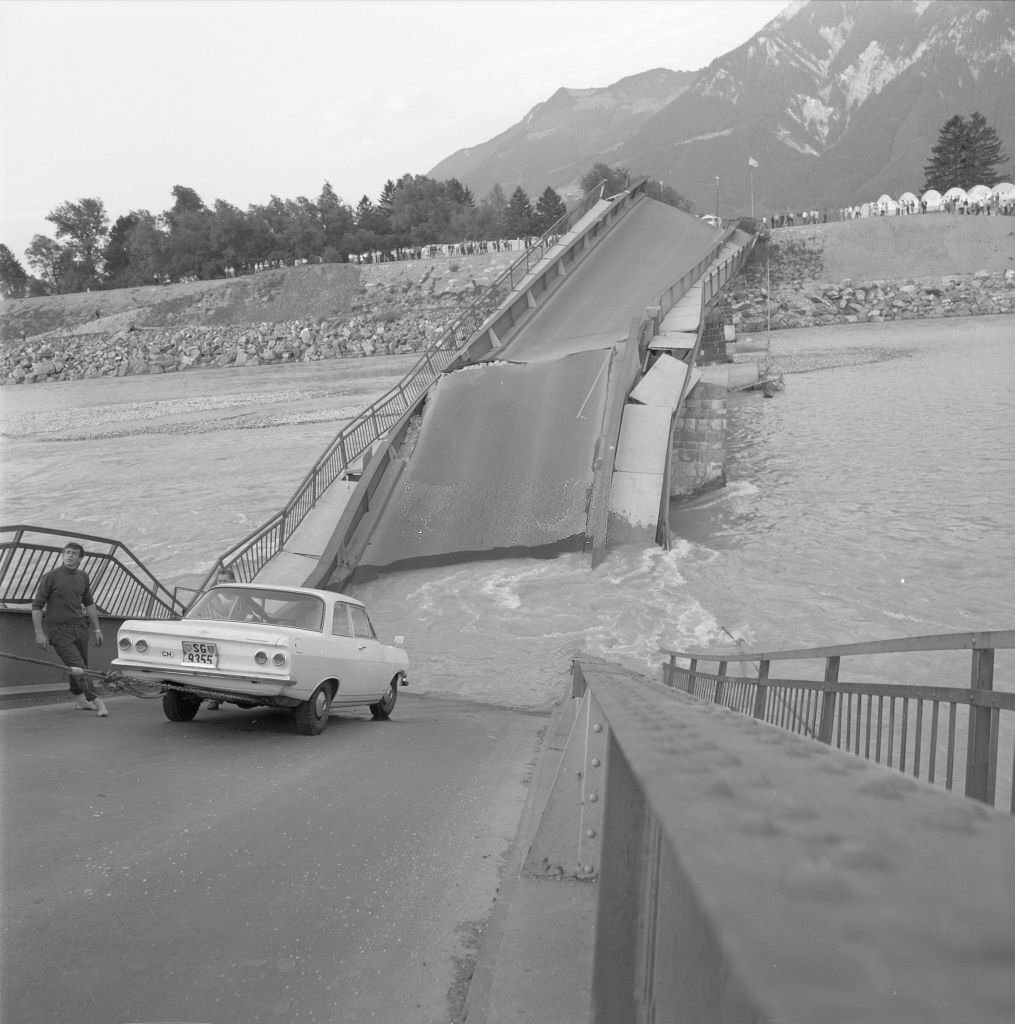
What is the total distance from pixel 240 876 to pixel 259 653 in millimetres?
4134

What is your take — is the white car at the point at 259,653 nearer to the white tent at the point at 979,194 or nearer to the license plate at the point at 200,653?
the license plate at the point at 200,653

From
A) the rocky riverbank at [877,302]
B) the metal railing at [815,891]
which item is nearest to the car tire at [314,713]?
the metal railing at [815,891]

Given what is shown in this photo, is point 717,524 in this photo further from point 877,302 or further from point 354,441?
point 877,302

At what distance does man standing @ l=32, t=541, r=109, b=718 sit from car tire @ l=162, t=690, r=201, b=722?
0.66 metres

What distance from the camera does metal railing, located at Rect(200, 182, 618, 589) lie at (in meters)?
18.0

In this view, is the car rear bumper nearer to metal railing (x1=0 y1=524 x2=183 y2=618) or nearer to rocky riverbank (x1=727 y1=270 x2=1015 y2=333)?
metal railing (x1=0 y1=524 x2=183 y2=618)

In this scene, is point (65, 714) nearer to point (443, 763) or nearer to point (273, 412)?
point (443, 763)

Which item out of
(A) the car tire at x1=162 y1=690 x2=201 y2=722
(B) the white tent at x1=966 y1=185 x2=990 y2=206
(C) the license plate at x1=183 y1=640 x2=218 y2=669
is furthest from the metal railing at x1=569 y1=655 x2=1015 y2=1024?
(B) the white tent at x1=966 y1=185 x2=990 y2=206

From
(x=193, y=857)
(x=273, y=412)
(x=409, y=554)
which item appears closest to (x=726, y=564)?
(x=409, y=554)

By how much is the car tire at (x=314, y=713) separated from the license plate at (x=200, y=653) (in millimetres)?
995

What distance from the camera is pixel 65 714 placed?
10.2 meters

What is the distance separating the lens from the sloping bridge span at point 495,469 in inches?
819

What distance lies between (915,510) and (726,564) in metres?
5.68

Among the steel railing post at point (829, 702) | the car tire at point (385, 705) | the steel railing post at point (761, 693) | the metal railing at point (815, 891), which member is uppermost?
the metal railing at point (815, 891)
